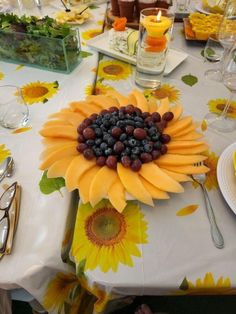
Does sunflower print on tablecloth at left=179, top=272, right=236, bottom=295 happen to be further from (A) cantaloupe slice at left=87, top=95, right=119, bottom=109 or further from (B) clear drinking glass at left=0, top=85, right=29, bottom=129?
(B) clear drinking glass at left=0, top=85, right=29, bottom=129

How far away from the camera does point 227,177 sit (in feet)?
1.51

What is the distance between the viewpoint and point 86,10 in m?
1.10

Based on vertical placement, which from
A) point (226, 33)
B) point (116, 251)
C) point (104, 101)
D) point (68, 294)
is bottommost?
point (68, 294)

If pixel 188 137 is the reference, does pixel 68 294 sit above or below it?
below

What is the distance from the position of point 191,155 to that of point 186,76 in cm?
40

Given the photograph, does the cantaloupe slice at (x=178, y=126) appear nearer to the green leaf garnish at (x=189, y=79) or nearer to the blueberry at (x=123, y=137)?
the blueberry at (x=123, y=137)

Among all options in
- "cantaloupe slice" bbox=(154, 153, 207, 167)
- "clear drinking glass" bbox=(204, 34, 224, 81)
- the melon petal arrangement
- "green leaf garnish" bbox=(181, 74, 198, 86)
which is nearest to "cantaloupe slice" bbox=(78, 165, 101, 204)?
the melon petal arrangement

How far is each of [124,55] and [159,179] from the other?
538 mm

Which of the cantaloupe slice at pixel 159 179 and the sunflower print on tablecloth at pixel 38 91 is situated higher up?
the cantaloupe slice at pixel 159 179

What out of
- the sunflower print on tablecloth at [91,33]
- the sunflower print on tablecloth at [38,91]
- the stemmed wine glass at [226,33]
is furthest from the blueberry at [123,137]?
the sunflower print on tablecloth at [91,33]

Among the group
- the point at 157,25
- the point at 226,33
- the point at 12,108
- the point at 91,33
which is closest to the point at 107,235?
the point at 12,108

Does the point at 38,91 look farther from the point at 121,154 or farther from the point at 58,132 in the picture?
the point at 121,154

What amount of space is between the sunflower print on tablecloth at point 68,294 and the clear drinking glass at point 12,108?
14.0 inches

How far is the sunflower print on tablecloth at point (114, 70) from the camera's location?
30.1 inches
